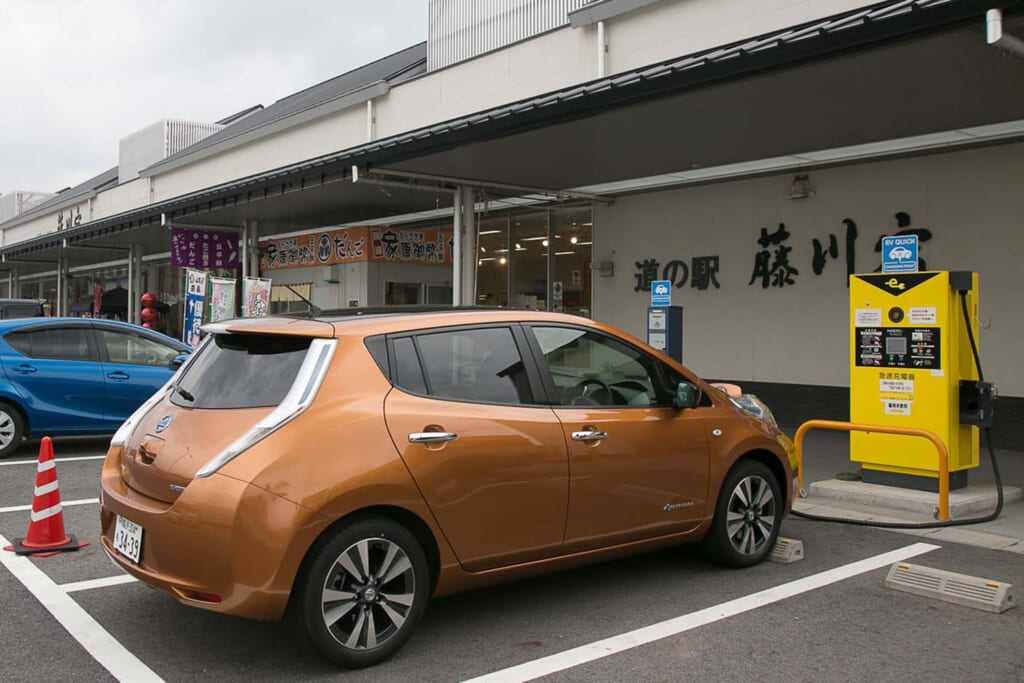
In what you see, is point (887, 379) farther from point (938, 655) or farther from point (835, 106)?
point (938, 655)

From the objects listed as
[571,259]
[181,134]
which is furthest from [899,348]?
[181,134]

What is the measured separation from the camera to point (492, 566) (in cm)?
426

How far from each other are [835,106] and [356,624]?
7.10 m

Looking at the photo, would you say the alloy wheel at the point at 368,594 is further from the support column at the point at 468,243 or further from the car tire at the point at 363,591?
the support column at the point at 468,243

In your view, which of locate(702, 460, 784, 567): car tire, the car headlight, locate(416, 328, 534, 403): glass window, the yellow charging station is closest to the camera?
locate(416, 328, 534, 403): glass window

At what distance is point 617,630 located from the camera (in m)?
4.39

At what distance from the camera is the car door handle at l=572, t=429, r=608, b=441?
14.9 ft

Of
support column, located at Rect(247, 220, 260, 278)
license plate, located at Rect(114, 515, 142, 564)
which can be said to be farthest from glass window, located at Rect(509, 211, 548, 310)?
license plate, located at Rect(114, 515, 142, 564)

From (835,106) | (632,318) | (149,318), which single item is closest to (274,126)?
(149,318)

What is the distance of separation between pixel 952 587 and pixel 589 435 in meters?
2.28

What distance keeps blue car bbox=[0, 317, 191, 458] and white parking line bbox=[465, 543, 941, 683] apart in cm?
657

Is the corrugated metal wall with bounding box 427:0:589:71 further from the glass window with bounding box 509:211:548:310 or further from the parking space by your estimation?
the parking space

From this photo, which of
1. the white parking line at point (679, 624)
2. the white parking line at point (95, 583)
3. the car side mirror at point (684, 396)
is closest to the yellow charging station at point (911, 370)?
the white parking line at point (679, 624)

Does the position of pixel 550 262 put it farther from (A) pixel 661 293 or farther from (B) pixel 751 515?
(B) pixel 751 515
